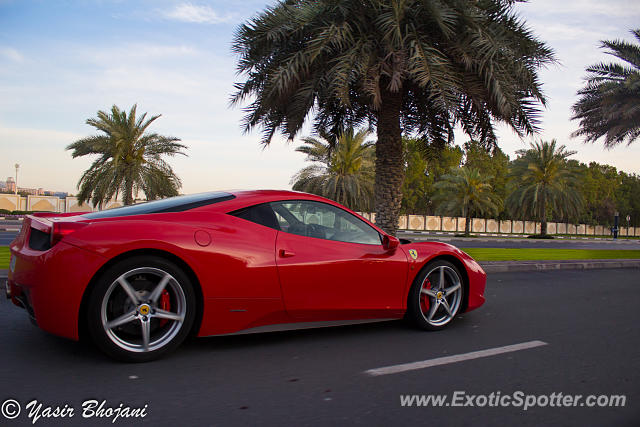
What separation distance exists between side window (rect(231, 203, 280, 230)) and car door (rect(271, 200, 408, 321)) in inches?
2.4

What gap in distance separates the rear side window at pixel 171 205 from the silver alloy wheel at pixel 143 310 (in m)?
0.58

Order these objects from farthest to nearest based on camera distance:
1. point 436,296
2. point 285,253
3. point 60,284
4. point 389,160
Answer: point 389,160, point 436,296, point 285,253, point 60,284

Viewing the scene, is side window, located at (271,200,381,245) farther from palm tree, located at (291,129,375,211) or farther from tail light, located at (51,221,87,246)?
palm tree, located at (291,129,375,211)

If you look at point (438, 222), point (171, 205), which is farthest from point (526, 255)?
point (438, 222)

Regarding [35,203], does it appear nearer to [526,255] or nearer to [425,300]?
[526,255]

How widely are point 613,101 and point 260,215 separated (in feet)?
64.4

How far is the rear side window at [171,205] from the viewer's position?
3969 mm

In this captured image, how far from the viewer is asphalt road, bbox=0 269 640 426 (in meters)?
2.79

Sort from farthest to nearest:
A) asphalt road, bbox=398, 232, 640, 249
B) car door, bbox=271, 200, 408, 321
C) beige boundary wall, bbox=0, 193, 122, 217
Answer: beige boundary wall, bbox=0, 193, 122, 217 → asphalt road, bbox=398, 232, 640, 249 → car door, bbox=271, 200, 408, 321

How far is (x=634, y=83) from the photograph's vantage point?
18.3m

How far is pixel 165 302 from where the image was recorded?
3684mm

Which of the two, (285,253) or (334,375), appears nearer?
(334,375)

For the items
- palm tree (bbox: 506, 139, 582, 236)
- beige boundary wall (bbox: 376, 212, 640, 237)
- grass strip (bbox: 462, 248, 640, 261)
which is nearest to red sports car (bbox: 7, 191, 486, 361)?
grass strip (bbox: 462, 248, 640, 261)

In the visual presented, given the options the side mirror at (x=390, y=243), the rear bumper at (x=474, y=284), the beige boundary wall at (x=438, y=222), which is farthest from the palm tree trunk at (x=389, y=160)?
the beige boundary wall at (x=438, y=222)
